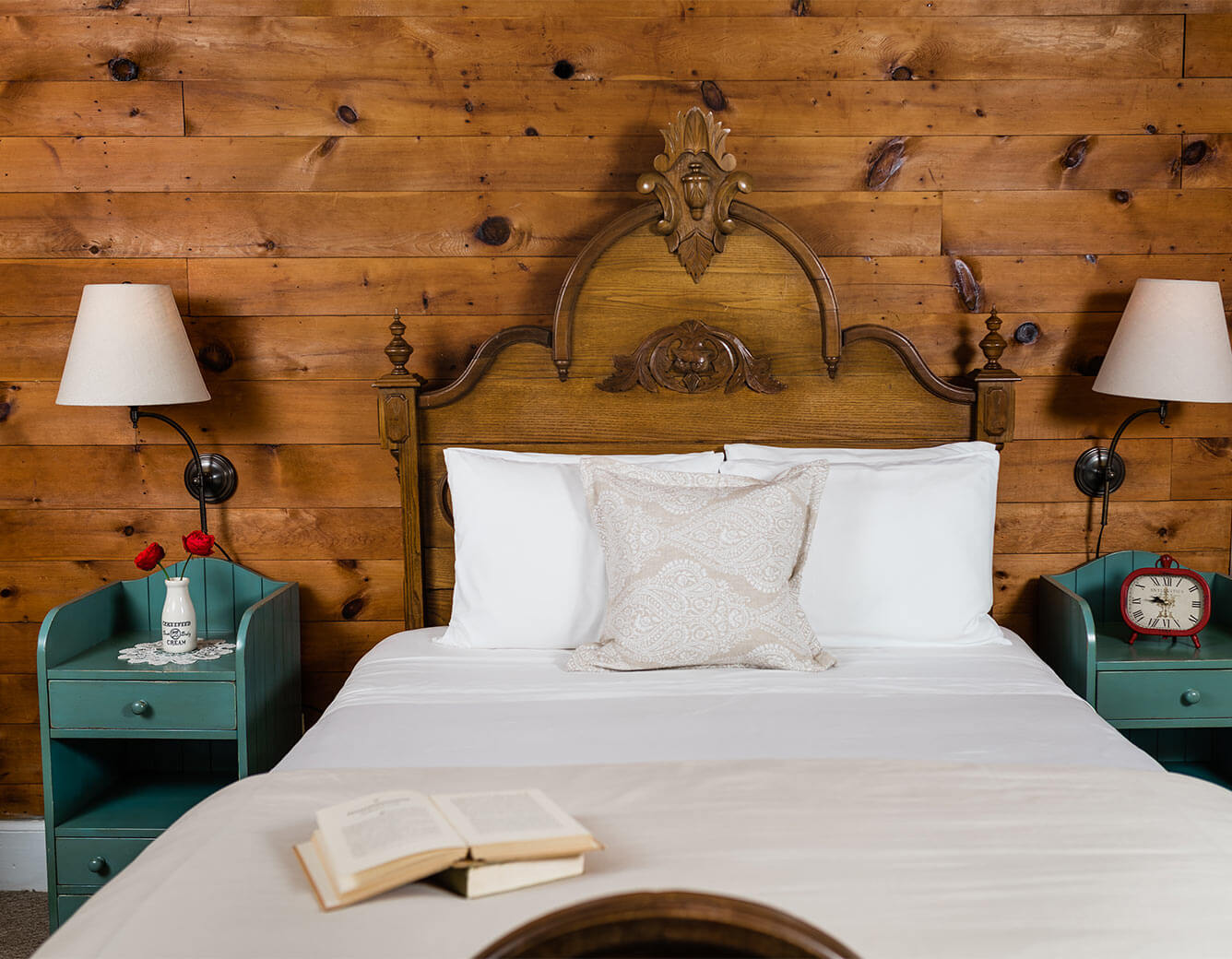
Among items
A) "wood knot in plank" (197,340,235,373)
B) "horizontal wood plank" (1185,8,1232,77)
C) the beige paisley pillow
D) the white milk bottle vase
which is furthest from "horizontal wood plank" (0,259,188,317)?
"horizontal wood plank" (1185,8,1232,77)

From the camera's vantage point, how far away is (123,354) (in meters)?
2.27

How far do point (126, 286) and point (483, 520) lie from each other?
971 millimetres

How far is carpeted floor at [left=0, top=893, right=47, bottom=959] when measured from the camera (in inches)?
91.4

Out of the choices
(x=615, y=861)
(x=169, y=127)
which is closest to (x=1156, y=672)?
(x=615, y=861)

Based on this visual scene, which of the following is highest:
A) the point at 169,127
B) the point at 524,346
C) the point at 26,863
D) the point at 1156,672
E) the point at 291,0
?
the point at 291,0

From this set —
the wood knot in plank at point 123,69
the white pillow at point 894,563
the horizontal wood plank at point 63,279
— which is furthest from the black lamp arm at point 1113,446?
the wood knot in plank at point 123,69

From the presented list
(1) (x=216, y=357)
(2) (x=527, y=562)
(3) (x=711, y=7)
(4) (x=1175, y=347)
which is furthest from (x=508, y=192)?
(4) (x=1175, y=347)

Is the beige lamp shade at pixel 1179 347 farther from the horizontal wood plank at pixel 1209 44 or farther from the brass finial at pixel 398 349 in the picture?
the brass finial at pixel 398 349

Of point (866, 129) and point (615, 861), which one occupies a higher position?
point (866, 129)

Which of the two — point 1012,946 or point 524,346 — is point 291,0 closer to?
point 524,346

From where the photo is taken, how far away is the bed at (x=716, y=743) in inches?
43.1

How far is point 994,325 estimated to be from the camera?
2.43 m

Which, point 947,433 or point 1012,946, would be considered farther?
point 947,433

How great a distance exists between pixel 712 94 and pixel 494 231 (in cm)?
62
